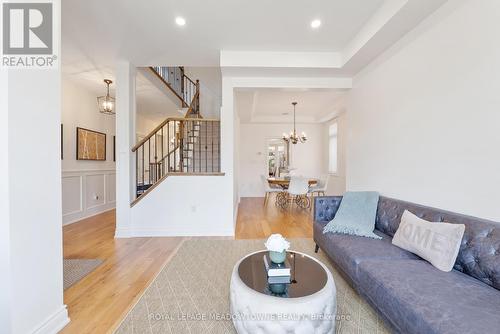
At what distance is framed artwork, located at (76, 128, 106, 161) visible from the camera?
14.9ft

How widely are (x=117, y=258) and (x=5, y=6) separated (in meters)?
2.56

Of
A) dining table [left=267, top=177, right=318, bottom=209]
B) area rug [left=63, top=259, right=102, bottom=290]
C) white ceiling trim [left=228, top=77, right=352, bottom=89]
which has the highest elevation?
white ceiling trim [left=228, top=77, right=352, bottom=89]

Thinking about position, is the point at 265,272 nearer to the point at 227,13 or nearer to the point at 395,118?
the point at 395,118

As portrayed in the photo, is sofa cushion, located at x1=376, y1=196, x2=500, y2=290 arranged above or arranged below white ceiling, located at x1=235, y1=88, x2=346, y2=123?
below

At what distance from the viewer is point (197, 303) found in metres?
1.84

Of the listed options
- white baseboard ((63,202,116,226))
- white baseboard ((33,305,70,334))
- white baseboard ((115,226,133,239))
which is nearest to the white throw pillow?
white baseboard ((33,305,70,334))

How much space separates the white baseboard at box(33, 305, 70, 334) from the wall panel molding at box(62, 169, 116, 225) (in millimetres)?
3247

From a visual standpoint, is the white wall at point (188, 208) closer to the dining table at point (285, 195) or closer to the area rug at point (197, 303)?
the area rug at point (197, 303)

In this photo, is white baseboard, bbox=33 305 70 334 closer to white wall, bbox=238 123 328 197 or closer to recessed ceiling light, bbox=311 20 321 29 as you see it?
recessed ceiling light, bbox=311 20 321 29

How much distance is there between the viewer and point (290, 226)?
13.5ft

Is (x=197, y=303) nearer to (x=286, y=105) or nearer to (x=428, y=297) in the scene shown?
(x=428, y=297)

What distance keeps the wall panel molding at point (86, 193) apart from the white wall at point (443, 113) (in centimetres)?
535

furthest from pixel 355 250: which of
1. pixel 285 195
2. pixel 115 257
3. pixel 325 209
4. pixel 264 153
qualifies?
pixel 264 153

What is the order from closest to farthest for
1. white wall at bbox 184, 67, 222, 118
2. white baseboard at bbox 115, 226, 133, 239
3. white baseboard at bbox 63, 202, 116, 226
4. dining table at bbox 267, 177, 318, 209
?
white baseboard at bbox 115, 226, 133, 239 → white baseboard at bbox 63, 202, 116, 226 → dining table at bbox 267, 177, 318, 209 → white wall at bbox 184, 67, 222, 118
